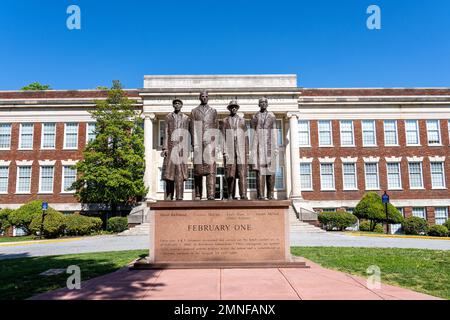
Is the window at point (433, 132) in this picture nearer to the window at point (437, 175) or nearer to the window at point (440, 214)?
the window at point (437, 175)

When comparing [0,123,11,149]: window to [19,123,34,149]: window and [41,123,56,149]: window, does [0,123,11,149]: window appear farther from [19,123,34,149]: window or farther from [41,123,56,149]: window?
[41,123,56,149]: window

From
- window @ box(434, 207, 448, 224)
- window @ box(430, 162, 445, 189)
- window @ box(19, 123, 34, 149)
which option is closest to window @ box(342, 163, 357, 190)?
window @ box(430, 162, 445, 189)

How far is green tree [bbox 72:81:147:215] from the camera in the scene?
23.3 m

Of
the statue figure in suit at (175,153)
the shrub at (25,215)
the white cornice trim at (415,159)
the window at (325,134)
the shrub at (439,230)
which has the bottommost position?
the shrub at (439,230)

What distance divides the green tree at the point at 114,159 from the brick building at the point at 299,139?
1858mm

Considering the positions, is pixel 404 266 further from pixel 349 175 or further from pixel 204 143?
pixel 349 175

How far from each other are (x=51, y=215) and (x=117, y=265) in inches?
586

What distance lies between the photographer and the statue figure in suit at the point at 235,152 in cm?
870


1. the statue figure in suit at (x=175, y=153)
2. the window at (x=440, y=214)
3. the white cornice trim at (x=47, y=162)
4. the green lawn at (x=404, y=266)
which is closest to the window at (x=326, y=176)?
the window at (x=440, y=214)

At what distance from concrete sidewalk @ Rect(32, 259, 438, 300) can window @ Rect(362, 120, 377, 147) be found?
988 inches

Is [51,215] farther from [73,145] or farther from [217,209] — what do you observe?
[217,209]

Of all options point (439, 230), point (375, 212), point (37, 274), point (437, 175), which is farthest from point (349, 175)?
point (37, 274)

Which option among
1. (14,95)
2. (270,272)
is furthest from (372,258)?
(14,95)

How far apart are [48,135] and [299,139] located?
2231 cm
